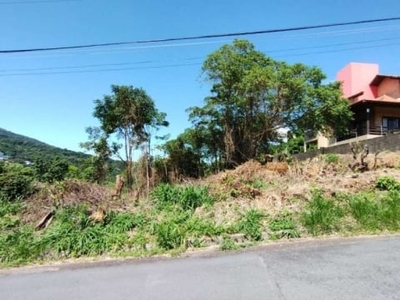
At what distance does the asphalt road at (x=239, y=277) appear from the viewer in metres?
3.85

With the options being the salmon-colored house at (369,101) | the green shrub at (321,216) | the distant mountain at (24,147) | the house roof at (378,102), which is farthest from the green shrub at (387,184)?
the distant mountain at (24,147)

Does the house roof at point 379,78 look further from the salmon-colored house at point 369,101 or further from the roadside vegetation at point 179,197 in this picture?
the roadside vegetation at point 179,197

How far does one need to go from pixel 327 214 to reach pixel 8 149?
42904mm

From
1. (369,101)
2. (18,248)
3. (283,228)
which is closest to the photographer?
(18,248)

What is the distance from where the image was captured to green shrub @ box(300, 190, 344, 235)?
6.39m

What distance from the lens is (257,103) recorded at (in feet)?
58.1

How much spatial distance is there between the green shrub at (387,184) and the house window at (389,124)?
66.8 ft

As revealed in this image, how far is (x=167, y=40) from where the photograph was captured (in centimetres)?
880

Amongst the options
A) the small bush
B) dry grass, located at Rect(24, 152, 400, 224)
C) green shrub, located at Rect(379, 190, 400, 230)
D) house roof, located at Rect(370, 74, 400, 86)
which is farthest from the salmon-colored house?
the small bush

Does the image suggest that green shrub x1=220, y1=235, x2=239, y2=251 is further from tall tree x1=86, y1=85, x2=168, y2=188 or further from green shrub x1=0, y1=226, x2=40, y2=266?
tall tree x1=86, y1=85, x2=168, y2=188

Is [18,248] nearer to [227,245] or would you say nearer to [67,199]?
[67,199]

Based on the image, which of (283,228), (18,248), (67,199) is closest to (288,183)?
(283,228)

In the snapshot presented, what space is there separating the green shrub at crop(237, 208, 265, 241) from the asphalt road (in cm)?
55

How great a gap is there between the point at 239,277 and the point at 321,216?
2839mm
